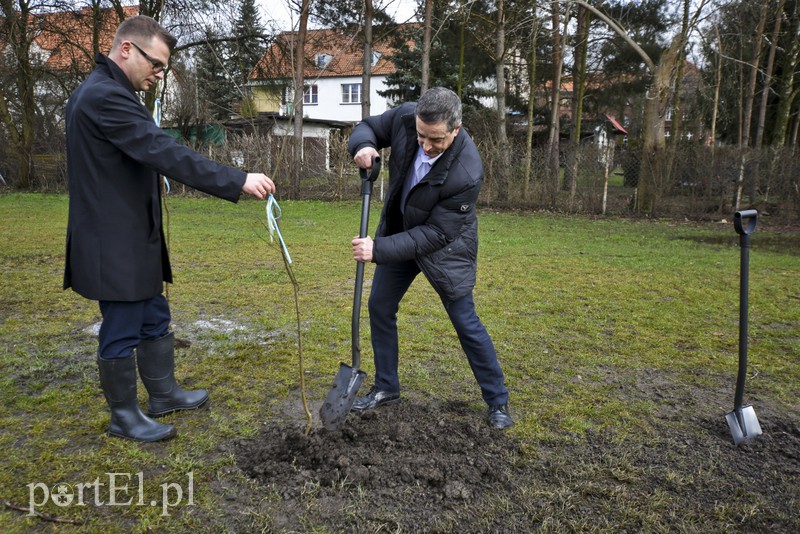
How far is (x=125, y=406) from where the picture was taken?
10.2 ft

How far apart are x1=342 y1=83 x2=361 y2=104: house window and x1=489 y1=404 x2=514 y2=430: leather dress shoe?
143 feet

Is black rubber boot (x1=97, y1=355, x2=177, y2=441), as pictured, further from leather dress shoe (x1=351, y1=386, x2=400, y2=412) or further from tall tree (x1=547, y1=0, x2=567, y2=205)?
tall tree (x1=547, y1=0, x2=567, y2=205)

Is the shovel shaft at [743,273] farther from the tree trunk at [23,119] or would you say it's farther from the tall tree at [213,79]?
the tree trunk at [23,119]

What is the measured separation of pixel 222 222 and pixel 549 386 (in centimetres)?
993

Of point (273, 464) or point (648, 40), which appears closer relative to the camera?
point (273, 464)

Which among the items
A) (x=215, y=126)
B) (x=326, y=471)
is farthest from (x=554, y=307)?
(x=215, y=126)

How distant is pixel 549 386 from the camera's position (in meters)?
4.01

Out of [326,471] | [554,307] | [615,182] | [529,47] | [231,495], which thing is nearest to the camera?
[231,495]

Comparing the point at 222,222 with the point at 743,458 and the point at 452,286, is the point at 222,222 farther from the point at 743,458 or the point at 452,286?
the point at 743,458

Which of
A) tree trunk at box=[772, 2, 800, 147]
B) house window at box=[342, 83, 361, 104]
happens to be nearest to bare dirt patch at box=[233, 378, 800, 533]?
tree trunk at box=[772, 2, 800, 147]

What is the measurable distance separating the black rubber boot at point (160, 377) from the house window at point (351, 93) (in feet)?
143

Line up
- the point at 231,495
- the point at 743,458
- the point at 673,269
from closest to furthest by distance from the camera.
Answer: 1. the point at 231,495
2. the point at 743,458
3. the point at 673,269

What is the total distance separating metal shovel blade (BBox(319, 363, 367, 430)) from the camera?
3.12 m

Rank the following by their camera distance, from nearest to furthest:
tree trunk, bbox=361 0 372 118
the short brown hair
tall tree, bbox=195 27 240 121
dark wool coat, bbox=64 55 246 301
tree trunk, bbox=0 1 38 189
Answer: dark wool coat, bbox=64 55 246 301, the short brown hair, tree trunk, bbox=361 0 372 118, tree trunk, bbox=0 1 38 189, tall tree, bbox=195 27 240 121
